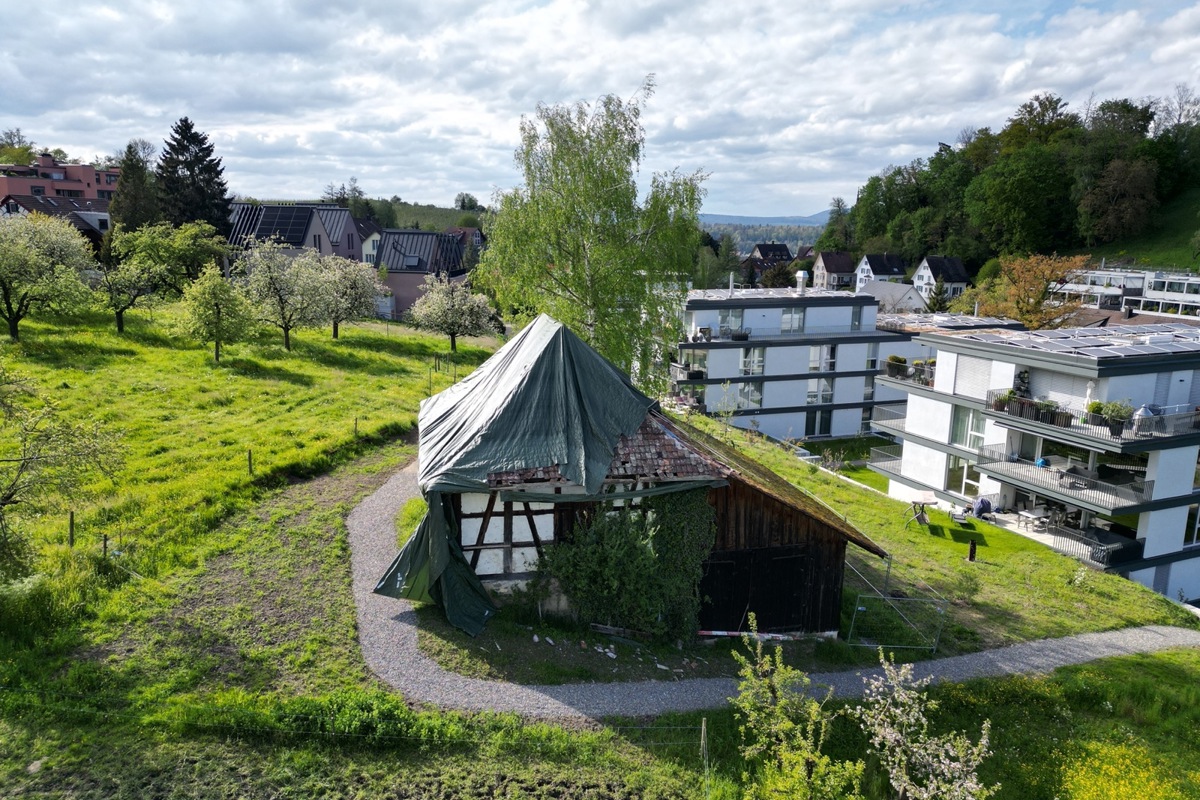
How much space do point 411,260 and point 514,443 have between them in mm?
59966

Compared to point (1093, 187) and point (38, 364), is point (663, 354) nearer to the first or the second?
point (38, 364)

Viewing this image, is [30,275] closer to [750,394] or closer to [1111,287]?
[750,394]

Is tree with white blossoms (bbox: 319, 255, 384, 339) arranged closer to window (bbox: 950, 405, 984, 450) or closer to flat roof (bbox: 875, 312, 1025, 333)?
window (bbox: 950, 405, 984, 450)

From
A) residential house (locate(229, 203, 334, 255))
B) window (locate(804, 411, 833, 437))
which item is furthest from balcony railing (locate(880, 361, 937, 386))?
residential house (locate(229, 203, 334, 255))

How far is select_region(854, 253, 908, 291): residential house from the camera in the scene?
111000mm

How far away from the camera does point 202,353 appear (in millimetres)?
36031

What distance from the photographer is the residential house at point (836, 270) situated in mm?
122375

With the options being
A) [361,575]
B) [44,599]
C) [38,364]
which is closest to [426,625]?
[361,575]

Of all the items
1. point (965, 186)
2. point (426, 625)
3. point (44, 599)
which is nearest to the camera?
point (44, 599)

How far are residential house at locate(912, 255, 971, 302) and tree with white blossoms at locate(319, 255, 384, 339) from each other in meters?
74.2

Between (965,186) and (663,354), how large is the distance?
10177 cm

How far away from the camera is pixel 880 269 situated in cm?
11169

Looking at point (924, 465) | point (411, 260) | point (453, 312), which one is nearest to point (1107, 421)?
point (924, 465)

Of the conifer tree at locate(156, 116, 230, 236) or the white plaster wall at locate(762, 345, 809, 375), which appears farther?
the conifer tree at locate(156, 116, 230, 236)
